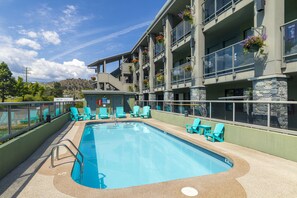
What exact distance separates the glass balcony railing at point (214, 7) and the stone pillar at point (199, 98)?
4.47m

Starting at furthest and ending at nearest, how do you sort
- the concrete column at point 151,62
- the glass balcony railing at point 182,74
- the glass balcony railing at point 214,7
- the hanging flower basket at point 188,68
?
the concrete column at point 151,62 → the glass balcony railing at point 182,74 → the hanging flower basket at point 188,68 → the glass balcony railing at point 214,7

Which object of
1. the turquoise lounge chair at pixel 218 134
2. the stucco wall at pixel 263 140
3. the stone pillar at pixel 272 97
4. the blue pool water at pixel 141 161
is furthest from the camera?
the turquoise lounge chair at pixel 218 134

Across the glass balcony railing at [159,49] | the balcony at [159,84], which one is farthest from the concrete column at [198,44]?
the glass balcony railing at [159,49]

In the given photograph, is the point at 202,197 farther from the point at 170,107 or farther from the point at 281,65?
the point at 170,107

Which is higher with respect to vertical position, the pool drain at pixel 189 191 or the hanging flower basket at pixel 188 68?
the hanging flower basket at pixel 188 68

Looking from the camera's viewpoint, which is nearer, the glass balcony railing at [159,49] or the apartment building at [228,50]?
the apartment building at [228,50]

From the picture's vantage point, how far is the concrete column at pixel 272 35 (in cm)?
702

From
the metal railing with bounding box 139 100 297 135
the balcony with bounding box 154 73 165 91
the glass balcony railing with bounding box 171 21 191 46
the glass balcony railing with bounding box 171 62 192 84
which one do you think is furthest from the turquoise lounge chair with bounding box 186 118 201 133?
the balcony with bounding box 154 73 165 91

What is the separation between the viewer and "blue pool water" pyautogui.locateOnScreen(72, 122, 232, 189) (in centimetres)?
576

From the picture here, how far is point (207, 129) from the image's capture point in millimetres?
8984

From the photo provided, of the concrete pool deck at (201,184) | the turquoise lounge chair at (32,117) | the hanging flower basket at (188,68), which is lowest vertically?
the concrete pool deck at (201,184)

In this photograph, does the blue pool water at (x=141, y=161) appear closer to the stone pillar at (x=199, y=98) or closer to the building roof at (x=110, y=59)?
the stone pillar at (x=199, y=98)

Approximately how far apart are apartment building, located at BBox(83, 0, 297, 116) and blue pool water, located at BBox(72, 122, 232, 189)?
365cm

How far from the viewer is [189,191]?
3.64m
